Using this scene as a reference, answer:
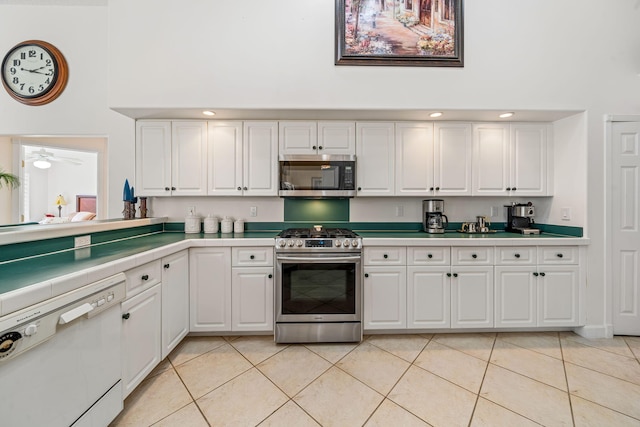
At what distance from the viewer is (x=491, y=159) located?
2801 millimetres


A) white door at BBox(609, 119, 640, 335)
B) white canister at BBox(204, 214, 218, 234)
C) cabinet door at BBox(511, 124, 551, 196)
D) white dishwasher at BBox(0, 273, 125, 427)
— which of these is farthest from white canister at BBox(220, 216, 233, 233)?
white door at BBox(609, 119, 640, 335)

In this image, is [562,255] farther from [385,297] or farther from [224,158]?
[224,158]

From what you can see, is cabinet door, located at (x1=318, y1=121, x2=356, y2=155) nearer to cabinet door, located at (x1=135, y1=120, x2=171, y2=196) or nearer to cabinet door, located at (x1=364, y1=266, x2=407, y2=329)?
cabinet door, located at (x1=364, y1=266, x2=407, y2=329)

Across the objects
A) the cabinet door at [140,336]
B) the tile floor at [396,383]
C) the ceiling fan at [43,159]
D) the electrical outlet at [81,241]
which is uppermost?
the ceiling fan at [43,159]

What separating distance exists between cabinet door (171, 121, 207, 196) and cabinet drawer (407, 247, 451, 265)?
7.37ft

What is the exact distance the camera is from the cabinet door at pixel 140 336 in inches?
61.2

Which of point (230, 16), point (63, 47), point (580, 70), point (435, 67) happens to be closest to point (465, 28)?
point (435, 67)

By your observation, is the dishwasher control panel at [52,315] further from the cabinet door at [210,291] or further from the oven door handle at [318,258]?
the oven door handle at [318,258]

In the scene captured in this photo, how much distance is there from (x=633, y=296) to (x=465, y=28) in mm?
3064

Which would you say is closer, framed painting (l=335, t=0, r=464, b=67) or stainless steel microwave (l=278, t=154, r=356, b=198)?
framed painting (l=335, t=0, r=464, b=67)

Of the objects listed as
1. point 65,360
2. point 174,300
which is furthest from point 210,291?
point 65,360

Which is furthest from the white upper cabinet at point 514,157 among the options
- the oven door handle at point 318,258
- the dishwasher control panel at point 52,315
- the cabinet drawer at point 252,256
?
the dishwasher control panel at point 52,315

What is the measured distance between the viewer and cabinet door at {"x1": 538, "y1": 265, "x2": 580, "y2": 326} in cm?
243

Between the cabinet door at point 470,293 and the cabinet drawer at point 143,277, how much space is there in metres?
2.52
